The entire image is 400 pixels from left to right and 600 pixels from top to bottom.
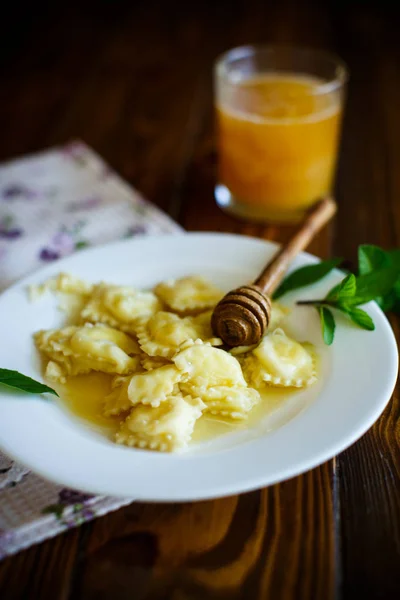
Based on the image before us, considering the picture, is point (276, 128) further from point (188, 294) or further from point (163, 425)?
point (163, 425)

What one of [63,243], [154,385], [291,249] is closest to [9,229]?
[63,243]

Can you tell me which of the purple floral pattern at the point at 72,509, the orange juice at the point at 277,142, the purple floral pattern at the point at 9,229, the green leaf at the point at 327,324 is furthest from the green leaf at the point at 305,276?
the purple floral pattern at the point at 9,229

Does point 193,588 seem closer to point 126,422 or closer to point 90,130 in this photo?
point 126,422

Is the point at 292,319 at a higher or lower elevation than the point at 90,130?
higher

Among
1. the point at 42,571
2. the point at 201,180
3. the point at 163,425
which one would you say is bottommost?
the point at 201,180

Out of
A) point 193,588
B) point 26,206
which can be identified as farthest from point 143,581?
point 26,206
